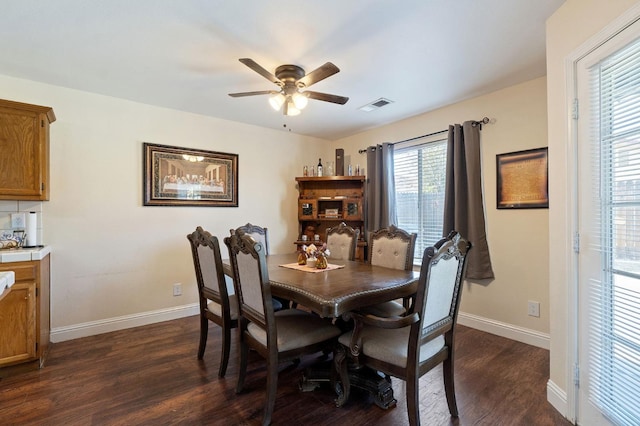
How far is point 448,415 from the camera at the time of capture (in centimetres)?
185

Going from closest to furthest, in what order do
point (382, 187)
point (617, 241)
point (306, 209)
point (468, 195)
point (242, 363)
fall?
point (617, 241), point (242, 363), point (468, 195), point (382, 187), point (306, 209)

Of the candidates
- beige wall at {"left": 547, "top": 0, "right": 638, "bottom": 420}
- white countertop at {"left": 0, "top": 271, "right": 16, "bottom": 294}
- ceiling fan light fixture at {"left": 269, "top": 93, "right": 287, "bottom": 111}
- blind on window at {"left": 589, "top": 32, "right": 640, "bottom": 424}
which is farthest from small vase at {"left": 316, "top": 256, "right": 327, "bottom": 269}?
white countertop at {"left": 0, "top": 271, "right": 16, "bottom": 294}

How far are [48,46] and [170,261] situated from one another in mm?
2311

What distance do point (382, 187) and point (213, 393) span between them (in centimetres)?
312

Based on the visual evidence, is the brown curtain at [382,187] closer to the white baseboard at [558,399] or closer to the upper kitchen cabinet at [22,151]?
the white baseboard at [558,399]

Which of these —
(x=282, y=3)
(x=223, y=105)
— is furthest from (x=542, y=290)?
(x=223, y=105)

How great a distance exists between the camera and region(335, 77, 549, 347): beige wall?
283cm

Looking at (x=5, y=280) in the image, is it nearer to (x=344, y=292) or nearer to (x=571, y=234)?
(x=344, y=292)

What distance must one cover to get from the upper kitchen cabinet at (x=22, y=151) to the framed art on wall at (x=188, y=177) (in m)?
0.95

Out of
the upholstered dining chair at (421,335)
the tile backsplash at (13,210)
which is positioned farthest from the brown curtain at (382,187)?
the tile backsplash at (13,210)

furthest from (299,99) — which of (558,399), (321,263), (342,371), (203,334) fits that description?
(558,399)

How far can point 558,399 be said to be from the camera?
1886mm

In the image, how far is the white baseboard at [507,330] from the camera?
111 inches

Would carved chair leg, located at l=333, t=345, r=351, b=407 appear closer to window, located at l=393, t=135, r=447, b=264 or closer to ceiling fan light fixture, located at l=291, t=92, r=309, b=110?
ceiling fan light fixture, located at l=291, t=92, r=309, b=110
